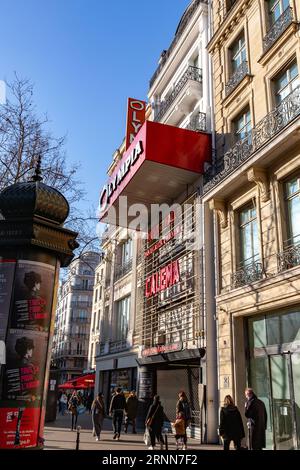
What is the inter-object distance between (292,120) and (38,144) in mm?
10429

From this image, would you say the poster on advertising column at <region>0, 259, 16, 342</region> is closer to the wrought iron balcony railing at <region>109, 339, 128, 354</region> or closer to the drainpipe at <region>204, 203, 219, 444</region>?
the drainpipe at <region>204, 203, 219, 444</region>

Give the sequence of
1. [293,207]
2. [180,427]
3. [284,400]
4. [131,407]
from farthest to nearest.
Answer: [131,407] → [293,207] → [284,400] → [180,427]

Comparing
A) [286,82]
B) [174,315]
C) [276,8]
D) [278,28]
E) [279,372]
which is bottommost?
[279,372]

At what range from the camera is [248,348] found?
44.3ft

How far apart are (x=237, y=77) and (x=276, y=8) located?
8.66 ft

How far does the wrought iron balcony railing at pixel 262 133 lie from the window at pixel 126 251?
517 inches

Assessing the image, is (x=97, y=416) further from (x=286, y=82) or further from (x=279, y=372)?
(x=286, y=82)

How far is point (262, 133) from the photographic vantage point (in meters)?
13.2

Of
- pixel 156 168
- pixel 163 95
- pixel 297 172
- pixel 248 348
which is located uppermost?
pixel 163 95

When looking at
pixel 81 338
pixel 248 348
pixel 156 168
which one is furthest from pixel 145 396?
pixel 81 338

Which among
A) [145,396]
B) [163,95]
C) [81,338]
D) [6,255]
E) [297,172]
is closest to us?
[6,255]

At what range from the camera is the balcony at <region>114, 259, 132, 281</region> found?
1084 inches

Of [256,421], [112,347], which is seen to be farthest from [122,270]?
[256,421]

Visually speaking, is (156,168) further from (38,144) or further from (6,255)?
(6,255)
